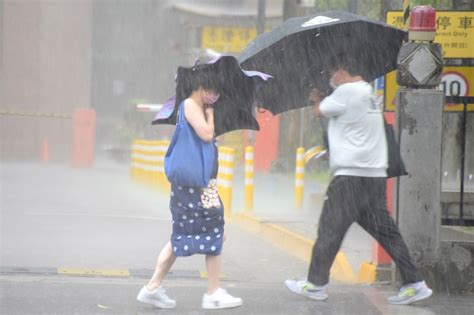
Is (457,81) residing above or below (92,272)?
above

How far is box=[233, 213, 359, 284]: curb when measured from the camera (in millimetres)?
8347

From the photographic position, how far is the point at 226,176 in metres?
13.4

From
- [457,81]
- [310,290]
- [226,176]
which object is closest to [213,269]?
[310,290]

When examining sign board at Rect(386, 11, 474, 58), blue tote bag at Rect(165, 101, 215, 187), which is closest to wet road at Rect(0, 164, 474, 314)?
blue tote bag at Rect(165, 101, 215, 187)

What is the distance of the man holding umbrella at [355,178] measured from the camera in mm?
6258

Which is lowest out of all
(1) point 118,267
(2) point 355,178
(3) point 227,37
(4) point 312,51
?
(1) point 118,267

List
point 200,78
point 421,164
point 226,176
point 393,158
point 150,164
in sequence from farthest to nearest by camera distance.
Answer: point 150,164
point 226,176
point 421,164
point 393,158
point 200,78

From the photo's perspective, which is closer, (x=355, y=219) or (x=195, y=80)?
(x=195, y=80)

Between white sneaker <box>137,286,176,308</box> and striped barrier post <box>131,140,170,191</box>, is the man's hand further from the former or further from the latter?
striped barrier post <box>131,140,170,191</box>

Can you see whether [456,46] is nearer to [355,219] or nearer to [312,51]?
[312,51]

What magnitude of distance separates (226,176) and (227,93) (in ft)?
22.8

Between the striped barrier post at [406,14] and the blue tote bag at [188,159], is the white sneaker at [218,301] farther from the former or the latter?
the striped barrier post at [406,14]

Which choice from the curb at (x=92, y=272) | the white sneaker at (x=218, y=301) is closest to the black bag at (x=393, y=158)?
the white sneaker at (x=218, y=301)

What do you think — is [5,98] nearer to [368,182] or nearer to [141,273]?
[141,273]
